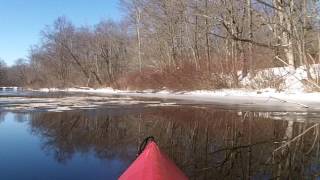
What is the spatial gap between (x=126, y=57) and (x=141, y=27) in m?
22.3

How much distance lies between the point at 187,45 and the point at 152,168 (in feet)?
130

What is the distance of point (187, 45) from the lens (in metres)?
42.4

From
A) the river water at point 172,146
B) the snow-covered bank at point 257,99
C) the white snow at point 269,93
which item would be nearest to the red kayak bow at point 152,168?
the river water at point 172,146

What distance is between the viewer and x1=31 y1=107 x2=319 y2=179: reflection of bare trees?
5.86 meters

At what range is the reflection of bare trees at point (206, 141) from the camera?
19.2 feet

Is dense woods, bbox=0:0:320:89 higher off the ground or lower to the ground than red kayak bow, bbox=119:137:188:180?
higher

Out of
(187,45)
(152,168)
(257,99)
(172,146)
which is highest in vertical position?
(187,45)

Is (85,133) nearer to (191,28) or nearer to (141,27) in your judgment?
(191,28)

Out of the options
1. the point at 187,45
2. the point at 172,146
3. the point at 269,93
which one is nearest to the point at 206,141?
the point at 172,146

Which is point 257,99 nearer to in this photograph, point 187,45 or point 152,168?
point 152,168

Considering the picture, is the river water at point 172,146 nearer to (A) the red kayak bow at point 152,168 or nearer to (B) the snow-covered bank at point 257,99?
(A) the red kayak bow at point 152,168

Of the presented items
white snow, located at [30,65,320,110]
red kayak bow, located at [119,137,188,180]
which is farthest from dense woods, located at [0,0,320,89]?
red kayak bow, located at [119,137,188,180]

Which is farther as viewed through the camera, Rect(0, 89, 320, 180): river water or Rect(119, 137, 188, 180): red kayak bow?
Rect(0, 89, 320, 180): river water

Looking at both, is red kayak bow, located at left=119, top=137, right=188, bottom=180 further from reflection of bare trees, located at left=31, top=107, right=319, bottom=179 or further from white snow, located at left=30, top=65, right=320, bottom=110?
white snow, located at left=30, top=65, right=320, bottom=110
